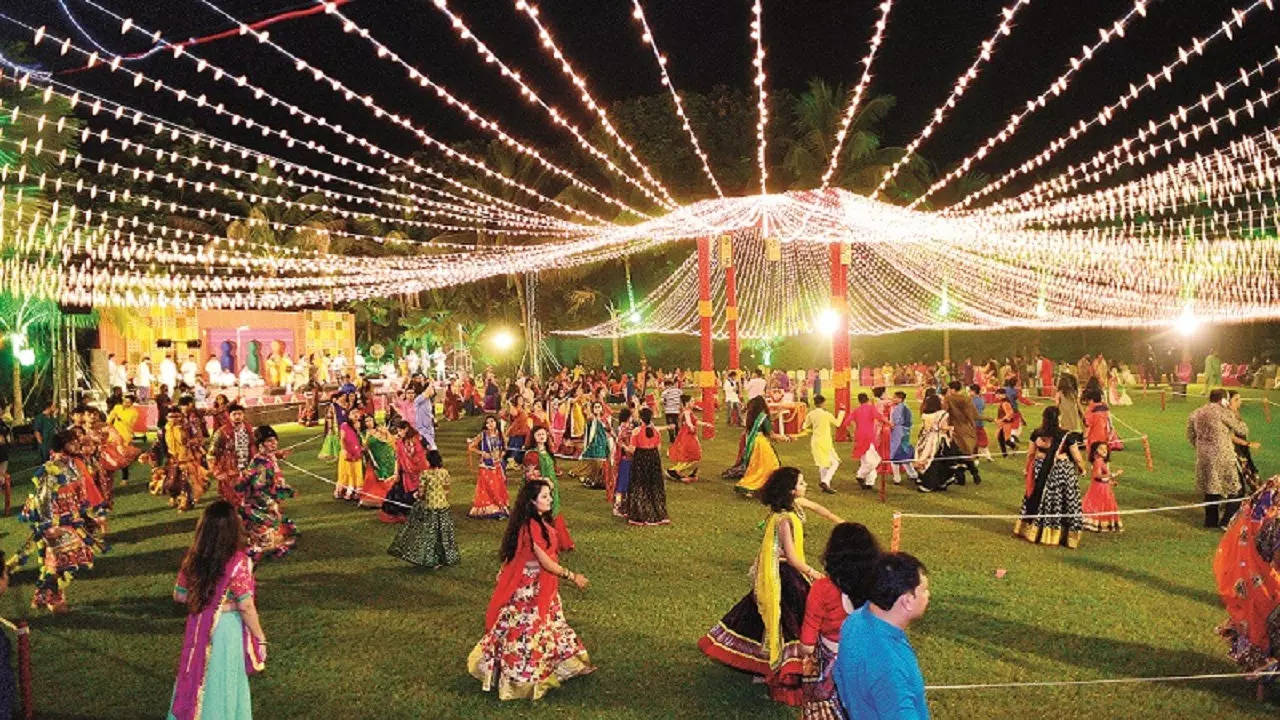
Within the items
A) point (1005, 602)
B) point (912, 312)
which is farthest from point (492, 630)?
point (912, 312)

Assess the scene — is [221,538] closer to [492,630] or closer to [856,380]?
[492,630]

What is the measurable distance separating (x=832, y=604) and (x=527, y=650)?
218 centimetres

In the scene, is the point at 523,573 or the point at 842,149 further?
the point at 842,149

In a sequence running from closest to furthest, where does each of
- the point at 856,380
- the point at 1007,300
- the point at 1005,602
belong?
the point at 1005,602 → the point at 1007,300 → the point at 856,380

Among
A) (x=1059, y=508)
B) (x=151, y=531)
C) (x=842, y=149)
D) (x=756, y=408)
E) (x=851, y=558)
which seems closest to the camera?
(x=851, y=558)

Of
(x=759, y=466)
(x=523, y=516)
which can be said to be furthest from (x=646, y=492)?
(x=523, y=516)

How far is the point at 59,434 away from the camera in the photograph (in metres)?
8.30

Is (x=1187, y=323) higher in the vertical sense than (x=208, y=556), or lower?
higher

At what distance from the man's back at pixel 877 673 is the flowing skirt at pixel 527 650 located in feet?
10.3

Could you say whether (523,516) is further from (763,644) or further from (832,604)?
(832,604)

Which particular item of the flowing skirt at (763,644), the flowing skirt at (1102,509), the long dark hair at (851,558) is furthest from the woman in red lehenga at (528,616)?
the flowing skirt at (1102,509)

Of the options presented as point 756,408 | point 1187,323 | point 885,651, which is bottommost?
point 885,651

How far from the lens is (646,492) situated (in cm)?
1075

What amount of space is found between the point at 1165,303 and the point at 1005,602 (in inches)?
1018
